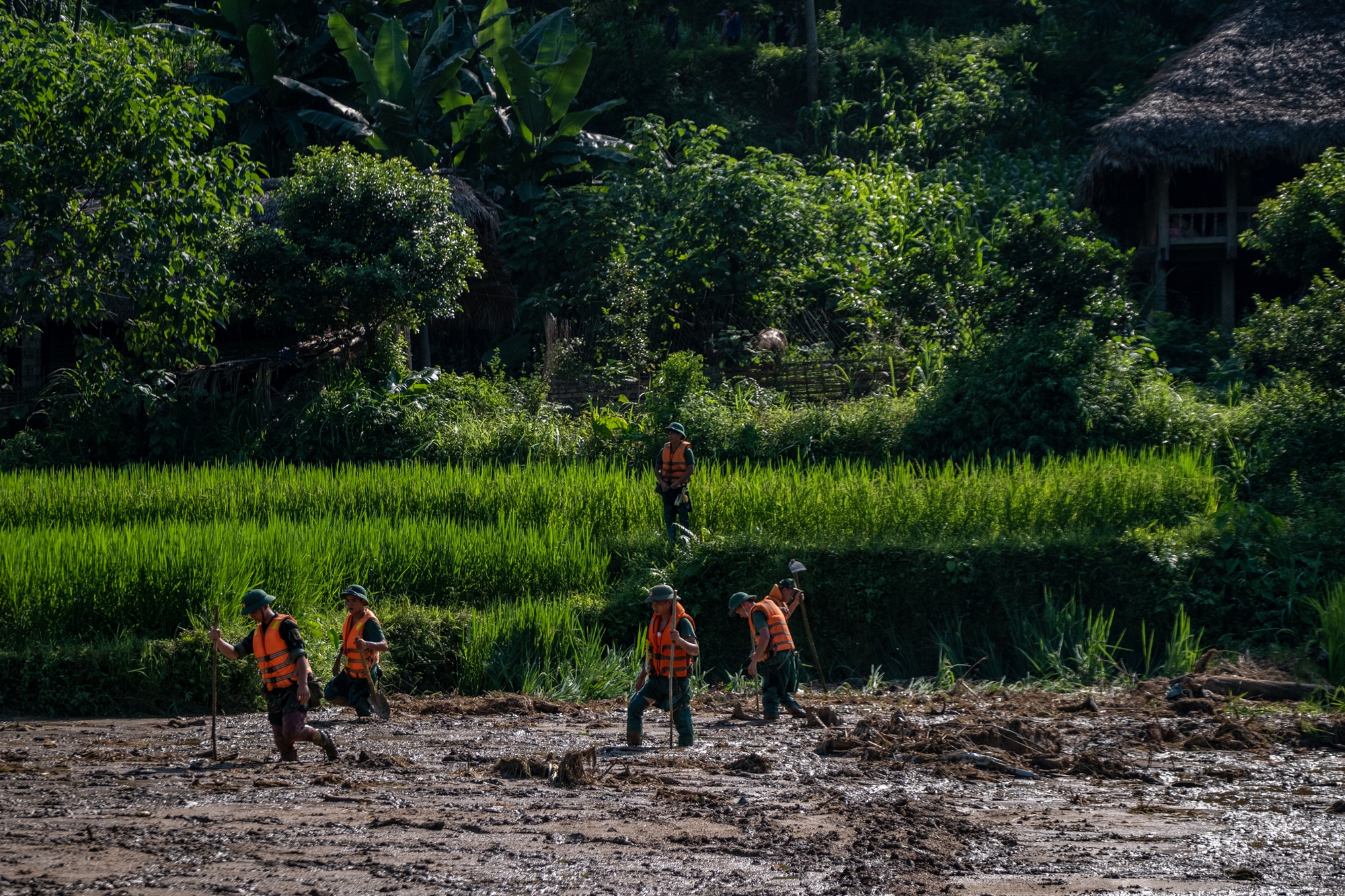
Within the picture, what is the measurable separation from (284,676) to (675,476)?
5.22m

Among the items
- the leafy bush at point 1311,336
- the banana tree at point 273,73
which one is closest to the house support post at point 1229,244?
the leafy bush at point 1311,336

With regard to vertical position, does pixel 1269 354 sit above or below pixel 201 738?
above

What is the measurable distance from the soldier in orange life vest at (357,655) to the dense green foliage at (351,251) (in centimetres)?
843

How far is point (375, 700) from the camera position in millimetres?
9203

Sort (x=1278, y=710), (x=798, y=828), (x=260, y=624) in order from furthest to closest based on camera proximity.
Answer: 1. (x=1278, y=710)
2. (x=260, y=624)
3. (x=798, y=828)

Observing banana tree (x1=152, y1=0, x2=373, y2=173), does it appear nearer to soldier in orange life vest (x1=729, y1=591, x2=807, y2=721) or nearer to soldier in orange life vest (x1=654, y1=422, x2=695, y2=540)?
soldier in orange life vest (x1=654, y1=422, x2=695, y2=540)

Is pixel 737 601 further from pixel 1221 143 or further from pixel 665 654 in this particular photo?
pixel 1221 143

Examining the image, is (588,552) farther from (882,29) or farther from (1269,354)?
(882,29)

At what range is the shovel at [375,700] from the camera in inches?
358

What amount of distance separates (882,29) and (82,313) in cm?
2560

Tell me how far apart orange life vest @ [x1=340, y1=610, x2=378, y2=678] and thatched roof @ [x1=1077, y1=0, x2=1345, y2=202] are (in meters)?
15.6

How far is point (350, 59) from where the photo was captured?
2145 centimetres

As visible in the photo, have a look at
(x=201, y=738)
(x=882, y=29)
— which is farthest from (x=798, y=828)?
(x=882, y=29)

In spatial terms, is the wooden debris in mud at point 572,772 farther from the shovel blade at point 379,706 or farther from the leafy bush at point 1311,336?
the leafy bush at point 1311,336
